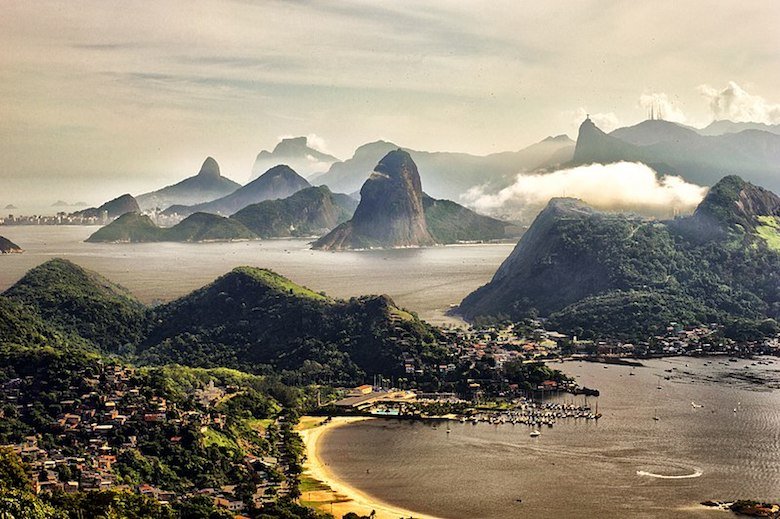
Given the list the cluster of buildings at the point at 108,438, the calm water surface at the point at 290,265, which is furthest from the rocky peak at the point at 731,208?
the cluster of buildings at the point at 108,438

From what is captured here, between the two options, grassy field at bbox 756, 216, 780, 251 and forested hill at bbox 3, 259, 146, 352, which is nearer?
forested hill at bbox 3, 259, 146, 352

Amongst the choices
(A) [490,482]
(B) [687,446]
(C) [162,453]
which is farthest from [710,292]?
(C) [162,453]

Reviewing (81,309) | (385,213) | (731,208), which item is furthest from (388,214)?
(81,309)

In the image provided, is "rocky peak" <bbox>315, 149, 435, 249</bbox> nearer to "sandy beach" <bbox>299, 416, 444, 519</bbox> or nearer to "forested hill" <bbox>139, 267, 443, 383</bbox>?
"forested hill" <bbox>139, 267, 443, 383</bbox>

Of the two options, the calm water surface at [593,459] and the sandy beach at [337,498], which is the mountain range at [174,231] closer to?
the calm water surface at [593,459]

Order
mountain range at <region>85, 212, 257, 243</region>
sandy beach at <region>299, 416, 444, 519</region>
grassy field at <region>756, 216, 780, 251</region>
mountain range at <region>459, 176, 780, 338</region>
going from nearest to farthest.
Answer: sandy beach at <region>299, 416, 444, 519</region> < mountain range at <region>459, 176, 780, 338</region> < grassy field at <region>756, 216, 780, 251</region> < mountain range at <region>85, 212, 257, 243</region>

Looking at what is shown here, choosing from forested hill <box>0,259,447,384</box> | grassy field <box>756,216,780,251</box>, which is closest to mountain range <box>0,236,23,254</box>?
forested hill <box>0,259,447,384</box>
